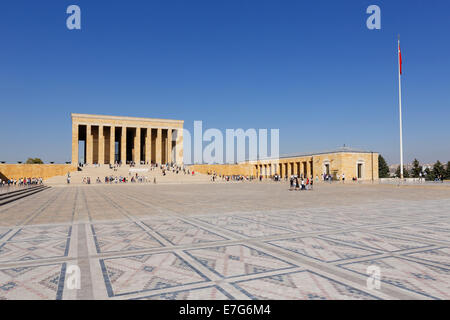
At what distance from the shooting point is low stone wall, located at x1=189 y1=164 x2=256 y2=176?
6719 cm

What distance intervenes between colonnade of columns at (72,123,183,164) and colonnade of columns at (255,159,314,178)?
63.5 ft

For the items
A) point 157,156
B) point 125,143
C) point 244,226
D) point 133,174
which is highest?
point 125,143

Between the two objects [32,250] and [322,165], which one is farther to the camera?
[322,165]

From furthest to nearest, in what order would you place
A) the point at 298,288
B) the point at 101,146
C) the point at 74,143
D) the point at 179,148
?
the point at 179,148 → the point at 101,146 → the point at 74,143 → the point at 298,288

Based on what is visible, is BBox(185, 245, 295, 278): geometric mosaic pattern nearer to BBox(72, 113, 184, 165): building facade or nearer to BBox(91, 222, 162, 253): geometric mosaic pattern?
BBox(91, 222, 162, 253): geometric mosaic pattern

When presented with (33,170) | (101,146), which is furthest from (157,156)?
(33,170)

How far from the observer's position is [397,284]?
3.44 m

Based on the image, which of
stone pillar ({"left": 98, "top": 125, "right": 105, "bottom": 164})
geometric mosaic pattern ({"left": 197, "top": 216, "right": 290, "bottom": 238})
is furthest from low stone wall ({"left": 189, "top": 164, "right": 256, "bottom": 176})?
geometric mosaic pattern ({"left": 197, "top": 216, "right": 290, "bottom": 238})

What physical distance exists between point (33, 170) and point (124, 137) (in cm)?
1636

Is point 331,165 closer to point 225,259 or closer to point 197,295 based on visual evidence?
point 225,259

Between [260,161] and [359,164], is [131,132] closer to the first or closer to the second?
[260,161]

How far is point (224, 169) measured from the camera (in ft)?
227

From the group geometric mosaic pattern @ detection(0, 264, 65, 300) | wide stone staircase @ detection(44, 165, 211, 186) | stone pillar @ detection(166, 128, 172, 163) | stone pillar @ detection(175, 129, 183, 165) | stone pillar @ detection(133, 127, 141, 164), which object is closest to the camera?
geometric mosaic pattern @ detection(0, 264, 65, 300)
